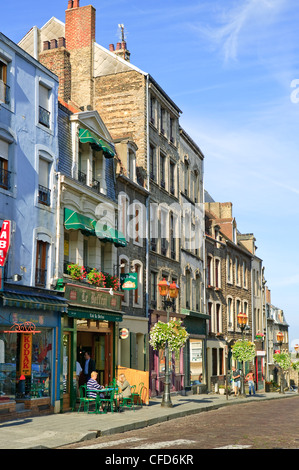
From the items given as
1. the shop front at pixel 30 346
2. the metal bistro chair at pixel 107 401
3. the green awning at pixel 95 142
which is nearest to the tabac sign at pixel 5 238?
the shop front at pixel 30 346

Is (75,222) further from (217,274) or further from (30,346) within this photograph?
(217,274)

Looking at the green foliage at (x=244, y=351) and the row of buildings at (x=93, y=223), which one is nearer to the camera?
the row of buildings at (x=93, y=223)

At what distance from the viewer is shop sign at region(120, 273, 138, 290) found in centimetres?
2550

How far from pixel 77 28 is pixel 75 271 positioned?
51.8 ft

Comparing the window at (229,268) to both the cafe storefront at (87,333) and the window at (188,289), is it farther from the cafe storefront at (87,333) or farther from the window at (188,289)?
the cafe storefront at (87,333)

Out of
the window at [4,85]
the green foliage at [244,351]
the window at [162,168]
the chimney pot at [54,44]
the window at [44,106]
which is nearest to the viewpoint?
the window at [4,85]

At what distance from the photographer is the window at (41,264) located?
64.0 feet

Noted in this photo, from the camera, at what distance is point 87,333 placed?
23.7m

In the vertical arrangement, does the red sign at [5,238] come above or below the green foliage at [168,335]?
above

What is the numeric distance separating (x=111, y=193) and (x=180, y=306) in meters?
11.0

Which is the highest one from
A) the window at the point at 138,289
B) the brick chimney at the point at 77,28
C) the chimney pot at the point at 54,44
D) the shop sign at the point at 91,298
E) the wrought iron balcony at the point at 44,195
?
the brick chimney at the point at 77,28

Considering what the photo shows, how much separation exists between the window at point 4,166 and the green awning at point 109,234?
5.20m

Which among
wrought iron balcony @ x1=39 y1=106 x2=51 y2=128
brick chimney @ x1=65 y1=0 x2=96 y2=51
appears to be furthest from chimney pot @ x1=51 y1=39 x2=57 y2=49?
wrought iron balcony @ x1=39 y1=106 x2=51 y2=128

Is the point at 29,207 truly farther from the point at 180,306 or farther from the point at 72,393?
the point at 180,306
